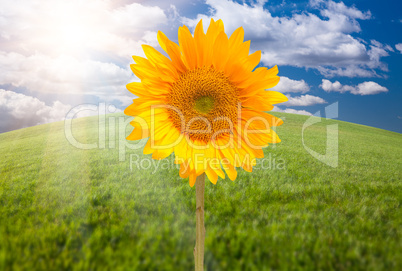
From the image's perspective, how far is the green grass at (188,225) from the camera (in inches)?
106

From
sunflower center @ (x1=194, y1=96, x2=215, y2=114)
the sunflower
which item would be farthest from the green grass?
sunflower center @ (x1=194, y1=96, x2=215, y2=114)

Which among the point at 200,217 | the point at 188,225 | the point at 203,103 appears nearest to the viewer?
the point at 200,217

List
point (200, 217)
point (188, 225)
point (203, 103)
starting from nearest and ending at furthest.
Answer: point (200, 217) < point (203, 103) < point (188, 225)

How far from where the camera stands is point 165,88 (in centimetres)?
173

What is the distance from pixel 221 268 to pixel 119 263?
3.39ft

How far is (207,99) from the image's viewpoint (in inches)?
68.4

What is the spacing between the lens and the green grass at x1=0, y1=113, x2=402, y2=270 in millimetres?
2684

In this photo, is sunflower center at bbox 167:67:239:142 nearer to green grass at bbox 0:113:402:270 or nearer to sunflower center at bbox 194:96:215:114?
sunflower center at bbox 194:96:215:114

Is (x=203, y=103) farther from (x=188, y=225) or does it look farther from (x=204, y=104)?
(x=188, y=225)

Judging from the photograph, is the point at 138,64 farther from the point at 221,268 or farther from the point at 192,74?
the point at 221,268

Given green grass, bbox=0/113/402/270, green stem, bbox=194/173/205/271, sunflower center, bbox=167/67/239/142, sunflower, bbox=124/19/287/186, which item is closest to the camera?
green stem, bbox=194/173/205/271

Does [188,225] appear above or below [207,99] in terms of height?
below

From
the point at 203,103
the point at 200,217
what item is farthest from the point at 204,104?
the point at 200,217

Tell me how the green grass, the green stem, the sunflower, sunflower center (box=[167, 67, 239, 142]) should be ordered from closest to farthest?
the green stem, the sunflower, sunflower center (box=[167, 67, 239, 142]), the green grass
